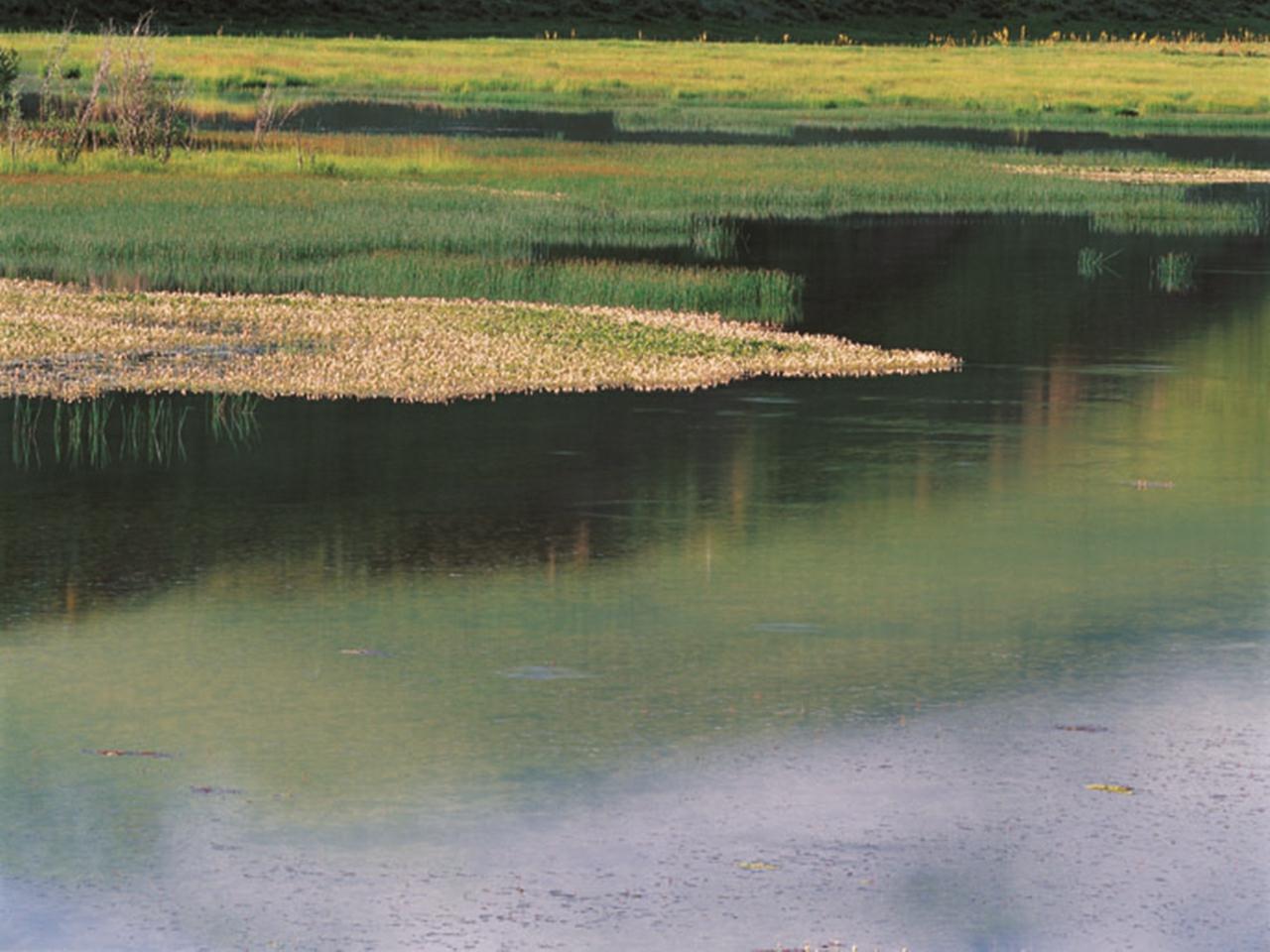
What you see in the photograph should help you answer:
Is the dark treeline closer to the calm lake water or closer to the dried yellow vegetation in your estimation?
the dried yellow vegetation

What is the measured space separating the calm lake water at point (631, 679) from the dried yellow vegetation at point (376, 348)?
137 cm

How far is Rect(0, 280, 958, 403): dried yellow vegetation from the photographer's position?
22922 mm

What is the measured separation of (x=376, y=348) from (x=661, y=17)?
503 feet

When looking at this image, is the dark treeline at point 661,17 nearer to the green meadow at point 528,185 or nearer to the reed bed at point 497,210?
the green meadow at point 528,185

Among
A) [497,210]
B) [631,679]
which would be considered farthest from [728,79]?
[631,679]

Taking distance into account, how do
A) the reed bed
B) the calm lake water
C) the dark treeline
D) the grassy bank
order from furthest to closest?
the dark treeline
the grassy bank
the reed bed
the calm lake water

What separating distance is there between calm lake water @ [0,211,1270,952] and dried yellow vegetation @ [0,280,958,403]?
1.37 m

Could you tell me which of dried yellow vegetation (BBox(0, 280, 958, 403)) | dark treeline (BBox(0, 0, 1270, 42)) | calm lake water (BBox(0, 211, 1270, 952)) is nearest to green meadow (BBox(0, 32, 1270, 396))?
dried yellow vegetation (BBox(0, 280, 958, 403))

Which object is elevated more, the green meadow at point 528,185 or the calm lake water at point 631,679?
the green meadow at point 528,185

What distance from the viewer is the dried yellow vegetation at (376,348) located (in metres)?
22.9

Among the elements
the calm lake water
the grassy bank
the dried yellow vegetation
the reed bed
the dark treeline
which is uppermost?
the dark treeline

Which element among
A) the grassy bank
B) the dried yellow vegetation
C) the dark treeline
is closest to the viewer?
the dried yellow vegetation

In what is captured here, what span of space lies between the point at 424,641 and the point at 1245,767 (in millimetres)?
4211

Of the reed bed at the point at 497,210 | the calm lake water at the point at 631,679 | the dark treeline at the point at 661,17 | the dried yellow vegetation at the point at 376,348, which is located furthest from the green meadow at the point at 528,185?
the dark treeline at the point at 661,17
